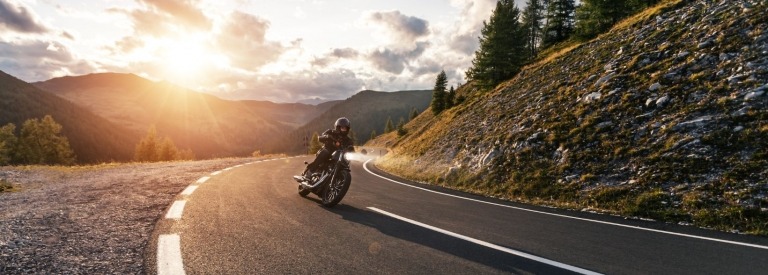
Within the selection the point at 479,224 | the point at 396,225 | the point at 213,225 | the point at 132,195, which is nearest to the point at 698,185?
the point at 479,224

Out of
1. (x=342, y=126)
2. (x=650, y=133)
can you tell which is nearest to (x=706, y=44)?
(x=650, y=133)

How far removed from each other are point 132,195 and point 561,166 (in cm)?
1246

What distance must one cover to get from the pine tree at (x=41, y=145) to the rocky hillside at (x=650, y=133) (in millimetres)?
55831

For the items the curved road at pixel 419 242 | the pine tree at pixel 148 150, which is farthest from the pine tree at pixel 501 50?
the pine tree at pixel 148 150

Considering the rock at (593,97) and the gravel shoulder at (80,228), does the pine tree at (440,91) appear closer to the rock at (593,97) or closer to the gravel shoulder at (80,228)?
the rock at (593,97)

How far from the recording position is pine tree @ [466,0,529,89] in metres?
34.8

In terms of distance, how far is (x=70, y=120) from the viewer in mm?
142000

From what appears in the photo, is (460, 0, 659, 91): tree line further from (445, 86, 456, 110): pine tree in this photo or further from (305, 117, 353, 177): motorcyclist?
(305, 117, 353, 177): motorcyclist

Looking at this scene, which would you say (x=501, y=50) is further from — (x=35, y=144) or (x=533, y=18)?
(x=35, y=144)

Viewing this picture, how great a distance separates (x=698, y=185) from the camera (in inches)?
351

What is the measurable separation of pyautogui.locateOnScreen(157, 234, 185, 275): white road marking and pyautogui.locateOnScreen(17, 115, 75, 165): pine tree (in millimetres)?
61758

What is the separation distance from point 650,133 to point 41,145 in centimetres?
6812

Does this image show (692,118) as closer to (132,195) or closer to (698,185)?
(698,185)

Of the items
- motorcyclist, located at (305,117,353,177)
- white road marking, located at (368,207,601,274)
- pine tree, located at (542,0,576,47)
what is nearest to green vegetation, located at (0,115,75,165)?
motorcyclist, located at (305,117,353,177)
